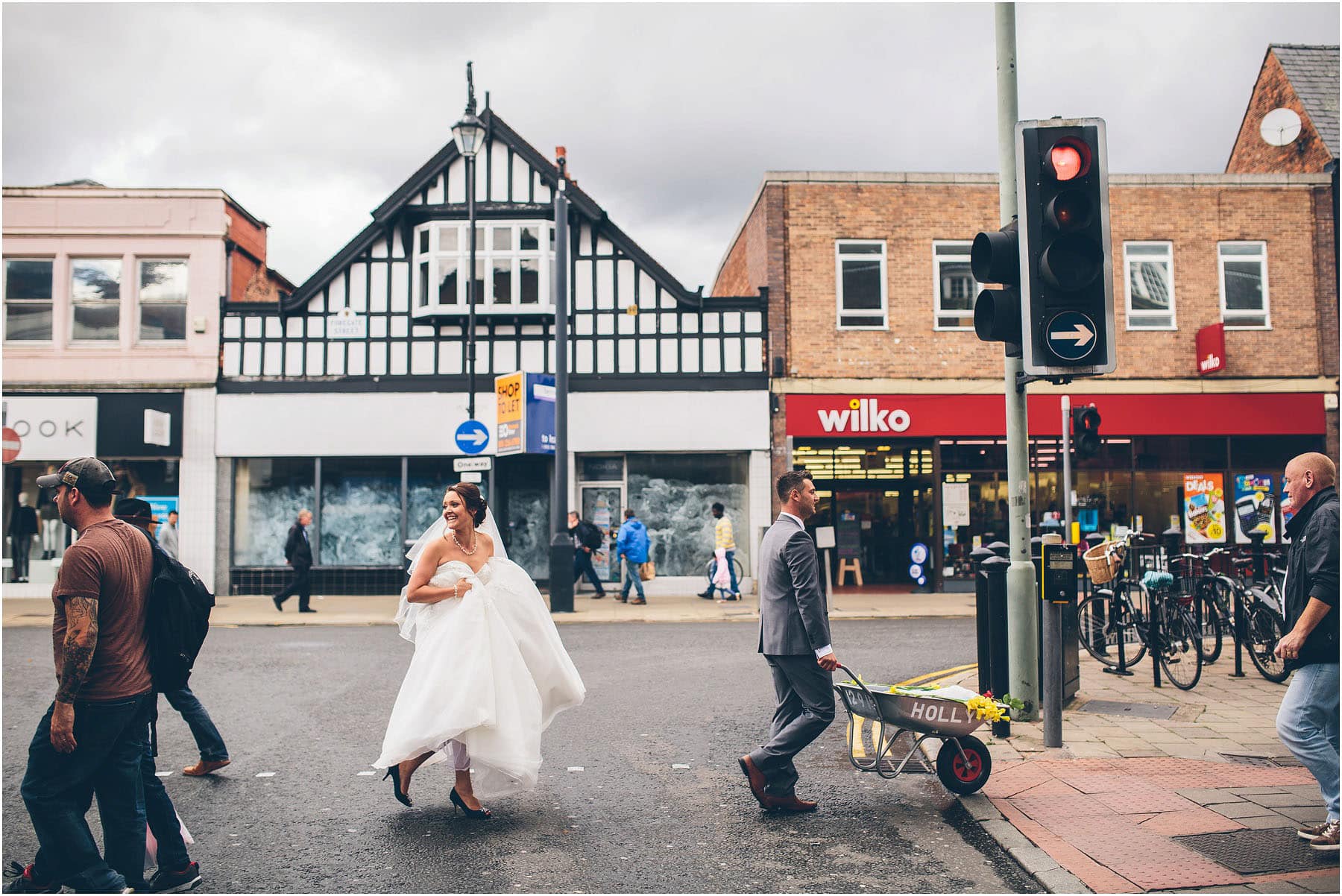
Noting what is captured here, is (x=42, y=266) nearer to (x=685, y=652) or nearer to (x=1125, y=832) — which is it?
(x=685, y=652)

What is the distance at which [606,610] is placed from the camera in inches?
672

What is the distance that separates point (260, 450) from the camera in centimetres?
2002

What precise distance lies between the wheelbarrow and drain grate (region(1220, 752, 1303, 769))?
5.78ft

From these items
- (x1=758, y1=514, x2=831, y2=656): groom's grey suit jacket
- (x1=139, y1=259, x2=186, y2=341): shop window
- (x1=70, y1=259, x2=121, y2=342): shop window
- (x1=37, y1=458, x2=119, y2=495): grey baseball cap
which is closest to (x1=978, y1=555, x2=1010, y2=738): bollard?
(x1=758, y1=514, x2=831, y2=656): groom's grey suit jacket

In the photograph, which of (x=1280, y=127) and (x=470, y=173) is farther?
(x=1280, y=127)

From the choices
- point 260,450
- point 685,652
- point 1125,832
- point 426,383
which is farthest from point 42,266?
point 1125,832

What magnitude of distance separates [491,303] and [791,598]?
1507 cm

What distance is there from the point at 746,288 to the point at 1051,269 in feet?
55.4

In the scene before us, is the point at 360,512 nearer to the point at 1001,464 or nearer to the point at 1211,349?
the point at 1001,464

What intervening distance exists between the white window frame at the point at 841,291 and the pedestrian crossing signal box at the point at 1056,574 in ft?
44.1

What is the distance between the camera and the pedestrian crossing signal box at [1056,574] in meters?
6.75

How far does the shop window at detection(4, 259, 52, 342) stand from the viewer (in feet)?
67.2

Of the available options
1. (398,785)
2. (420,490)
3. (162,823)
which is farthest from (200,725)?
(420,490)

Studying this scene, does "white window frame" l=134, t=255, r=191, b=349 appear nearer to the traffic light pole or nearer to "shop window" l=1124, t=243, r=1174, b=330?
the traffic light pole
